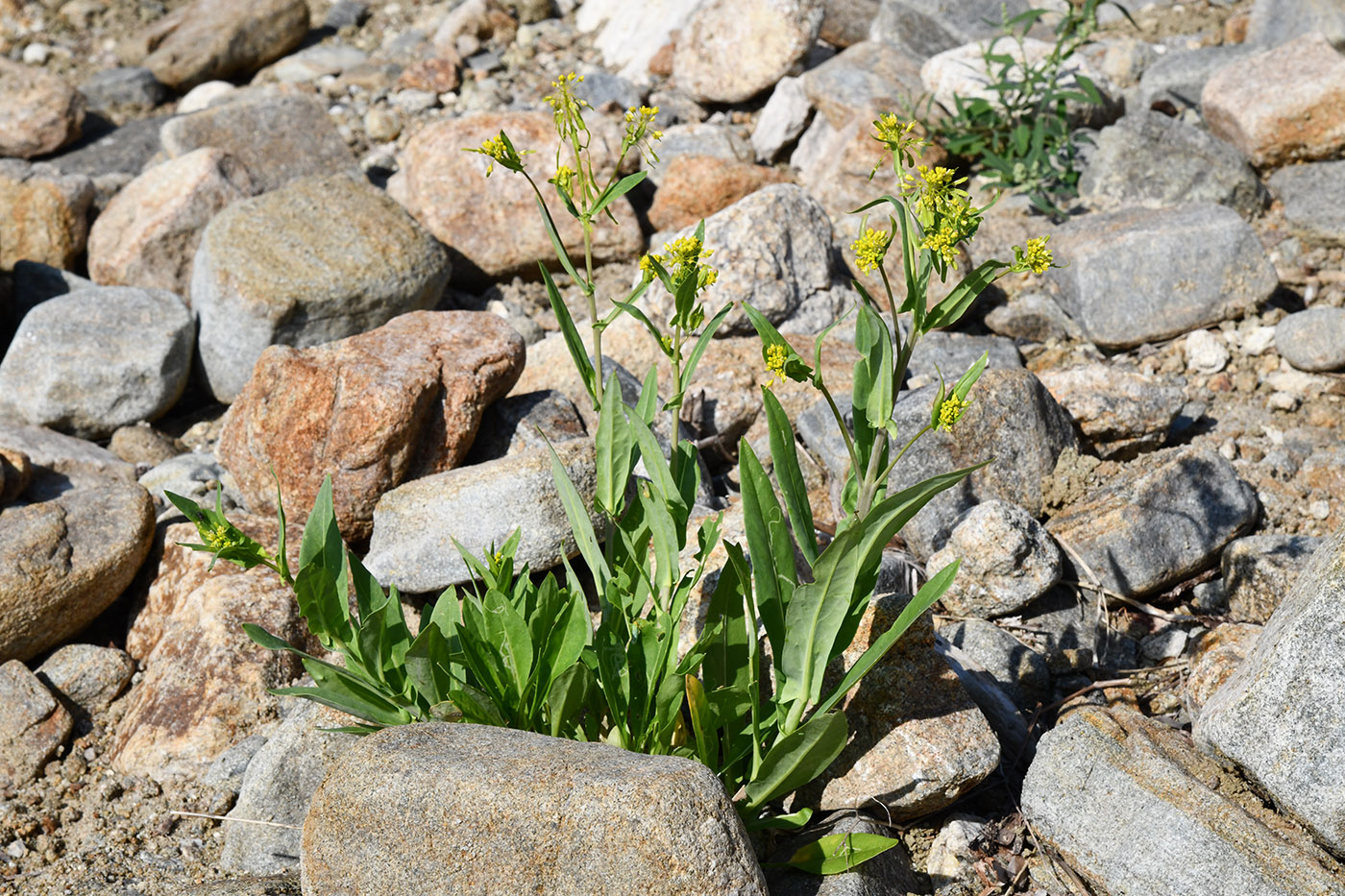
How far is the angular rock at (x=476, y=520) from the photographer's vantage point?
362cm

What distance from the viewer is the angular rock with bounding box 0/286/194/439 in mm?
5172

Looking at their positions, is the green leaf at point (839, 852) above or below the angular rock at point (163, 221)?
below

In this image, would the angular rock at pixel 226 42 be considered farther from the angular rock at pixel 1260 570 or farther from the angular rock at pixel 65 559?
the angular rock at pixel 1260 570

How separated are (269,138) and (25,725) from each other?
14.0 ft

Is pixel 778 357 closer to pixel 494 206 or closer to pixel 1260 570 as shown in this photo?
pixel 1260 570

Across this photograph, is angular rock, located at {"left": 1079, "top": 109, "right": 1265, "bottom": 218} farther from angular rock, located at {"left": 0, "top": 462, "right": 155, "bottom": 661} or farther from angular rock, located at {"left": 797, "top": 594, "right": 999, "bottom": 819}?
angular rock, located at {"left": 0, "top": 462, "right": 155, "bottom": 661}

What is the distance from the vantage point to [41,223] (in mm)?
6062

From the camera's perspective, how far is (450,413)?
4.18 meters

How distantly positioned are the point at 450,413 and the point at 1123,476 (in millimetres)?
2468

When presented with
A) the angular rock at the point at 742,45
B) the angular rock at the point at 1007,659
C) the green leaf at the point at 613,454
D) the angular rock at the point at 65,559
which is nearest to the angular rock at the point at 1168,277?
the angular rock at the point at 1007,659

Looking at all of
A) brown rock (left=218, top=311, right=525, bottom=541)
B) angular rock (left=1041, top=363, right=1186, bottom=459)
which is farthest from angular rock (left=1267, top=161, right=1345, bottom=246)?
brown rock (left=218, top=311, right=525, bottom=541)

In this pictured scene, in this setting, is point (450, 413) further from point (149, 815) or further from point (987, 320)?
point (987, 320)

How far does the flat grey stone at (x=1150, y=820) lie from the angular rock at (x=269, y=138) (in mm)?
5436

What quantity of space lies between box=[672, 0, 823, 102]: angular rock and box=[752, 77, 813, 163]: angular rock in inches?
7.8
